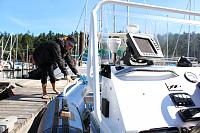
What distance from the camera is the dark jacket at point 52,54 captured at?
5.84 meters

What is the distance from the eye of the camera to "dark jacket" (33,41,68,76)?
230 inches

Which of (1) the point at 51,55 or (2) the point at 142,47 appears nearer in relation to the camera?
(2) the point at 142,47

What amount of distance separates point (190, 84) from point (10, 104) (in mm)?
3514

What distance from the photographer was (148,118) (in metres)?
1.89

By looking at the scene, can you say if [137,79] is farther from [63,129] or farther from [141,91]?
[63,129]

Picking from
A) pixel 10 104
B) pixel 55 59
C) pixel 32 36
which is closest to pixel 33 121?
pixel 10 104

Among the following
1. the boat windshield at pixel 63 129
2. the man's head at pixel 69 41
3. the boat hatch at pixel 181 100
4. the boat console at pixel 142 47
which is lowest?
the boat windshield at pixel 63 129

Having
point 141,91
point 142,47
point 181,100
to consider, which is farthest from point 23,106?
point 181,100

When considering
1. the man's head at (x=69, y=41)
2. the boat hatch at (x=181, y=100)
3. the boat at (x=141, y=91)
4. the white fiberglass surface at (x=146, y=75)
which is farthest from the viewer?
the man's head at (x=69, y=41)

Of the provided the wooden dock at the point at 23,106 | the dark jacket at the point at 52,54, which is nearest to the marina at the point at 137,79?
the wooden dock at the point at 23,106

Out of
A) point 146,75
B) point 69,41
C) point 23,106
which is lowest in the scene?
point 23,106

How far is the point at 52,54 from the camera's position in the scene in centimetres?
591

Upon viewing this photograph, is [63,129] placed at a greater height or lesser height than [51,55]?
lesser

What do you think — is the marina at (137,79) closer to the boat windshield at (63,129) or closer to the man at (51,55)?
the boat windshield at (63,129)
